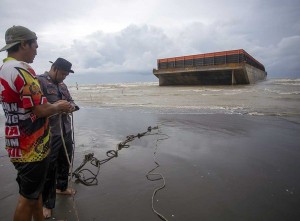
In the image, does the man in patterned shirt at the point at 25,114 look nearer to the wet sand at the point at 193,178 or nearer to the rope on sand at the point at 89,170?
the wet sand at the point at 193,178

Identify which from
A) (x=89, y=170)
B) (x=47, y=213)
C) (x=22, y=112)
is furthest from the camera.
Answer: (x=89, y=170)

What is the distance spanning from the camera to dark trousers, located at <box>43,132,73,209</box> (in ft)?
9.52

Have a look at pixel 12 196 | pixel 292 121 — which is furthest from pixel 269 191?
pixel 292 121

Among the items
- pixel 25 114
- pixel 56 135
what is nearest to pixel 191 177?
pixel 56 135

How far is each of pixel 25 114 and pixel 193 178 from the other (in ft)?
8.65

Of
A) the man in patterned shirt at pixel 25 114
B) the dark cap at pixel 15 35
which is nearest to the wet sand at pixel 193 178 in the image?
the man in patterned shirt at pixel 25 114

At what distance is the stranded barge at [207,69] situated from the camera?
25.7 meters

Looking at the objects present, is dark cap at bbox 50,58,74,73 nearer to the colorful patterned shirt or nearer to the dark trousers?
the dark trousers

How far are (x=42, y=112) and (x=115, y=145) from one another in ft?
12.3

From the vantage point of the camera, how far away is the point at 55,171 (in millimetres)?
3023

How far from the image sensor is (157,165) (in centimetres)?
431

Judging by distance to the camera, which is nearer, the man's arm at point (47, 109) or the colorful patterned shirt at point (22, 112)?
the colorful patterned shirt at point (22, 112)

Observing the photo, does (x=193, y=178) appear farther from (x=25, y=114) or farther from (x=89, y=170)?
(x=25, y=114)

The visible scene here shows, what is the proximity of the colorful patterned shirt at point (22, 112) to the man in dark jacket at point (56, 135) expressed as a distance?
2.49 feet
